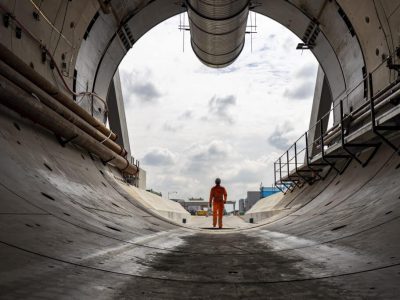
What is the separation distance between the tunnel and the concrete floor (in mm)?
21

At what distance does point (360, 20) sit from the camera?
952 cm

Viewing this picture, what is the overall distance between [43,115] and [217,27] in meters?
6.84

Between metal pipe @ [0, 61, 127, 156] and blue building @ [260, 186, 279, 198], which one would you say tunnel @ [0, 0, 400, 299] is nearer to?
metal pipe @ [0, 61, 127, 156]

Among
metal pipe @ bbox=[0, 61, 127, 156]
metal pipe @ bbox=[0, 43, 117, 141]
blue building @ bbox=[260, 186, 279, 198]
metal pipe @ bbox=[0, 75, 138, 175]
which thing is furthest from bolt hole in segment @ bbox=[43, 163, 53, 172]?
blue building @ bbox=[260, 186, 279, 198]

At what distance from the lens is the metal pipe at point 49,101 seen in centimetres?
608

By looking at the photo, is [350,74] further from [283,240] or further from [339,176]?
[283,240]

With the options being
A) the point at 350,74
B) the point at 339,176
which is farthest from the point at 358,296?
the point at 350,74

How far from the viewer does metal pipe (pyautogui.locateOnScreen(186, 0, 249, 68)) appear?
10.9 m

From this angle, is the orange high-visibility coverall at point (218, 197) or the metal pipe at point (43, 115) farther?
the orange high-visibility coverall at point (218, 197)

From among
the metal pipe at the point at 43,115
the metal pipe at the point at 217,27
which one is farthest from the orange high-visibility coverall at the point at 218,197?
the metal pipe at the point at 217,27

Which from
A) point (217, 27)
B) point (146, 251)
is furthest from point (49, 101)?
point (217, 27)

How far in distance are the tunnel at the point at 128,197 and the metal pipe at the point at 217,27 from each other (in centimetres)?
38

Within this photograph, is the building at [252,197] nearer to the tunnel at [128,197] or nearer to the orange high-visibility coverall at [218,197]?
the tunnel at [128,197]

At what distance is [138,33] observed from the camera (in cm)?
1367
